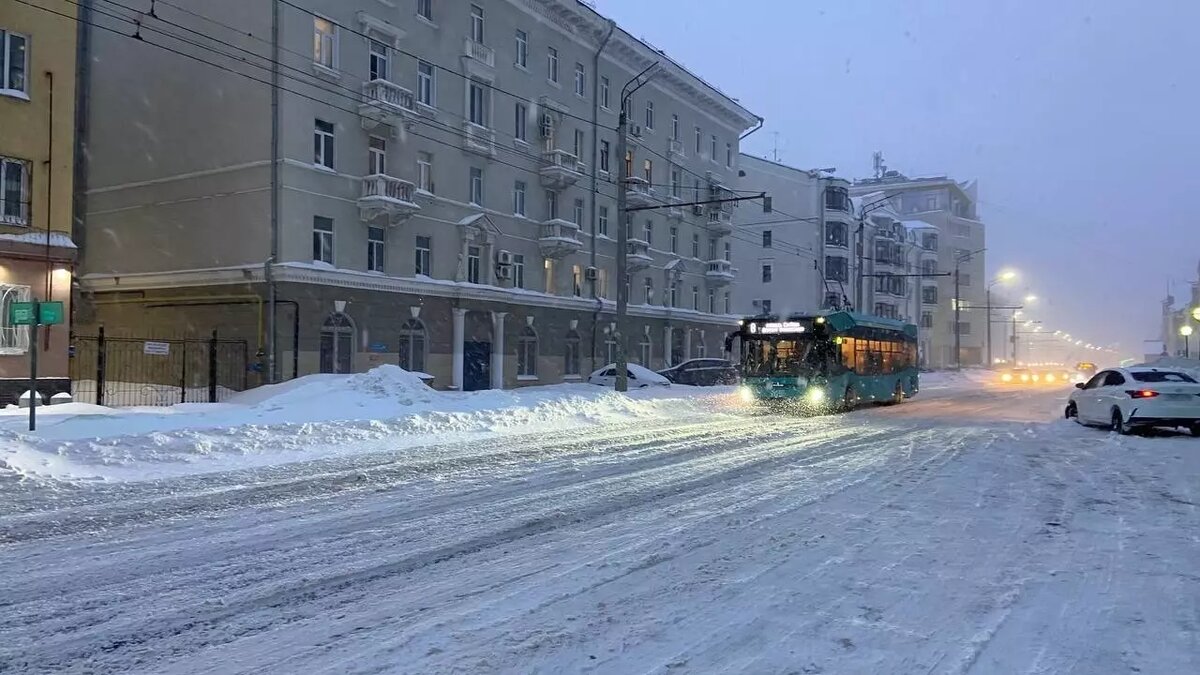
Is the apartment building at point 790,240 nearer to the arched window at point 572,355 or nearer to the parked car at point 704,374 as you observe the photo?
the parked car at point 704,374

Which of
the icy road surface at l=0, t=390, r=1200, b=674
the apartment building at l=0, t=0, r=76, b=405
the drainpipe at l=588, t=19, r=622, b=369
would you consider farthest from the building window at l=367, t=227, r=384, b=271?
the icy road surface at l=0, t=390, r=1200, b=674

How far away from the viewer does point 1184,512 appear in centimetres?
922

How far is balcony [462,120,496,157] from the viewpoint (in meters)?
32.5

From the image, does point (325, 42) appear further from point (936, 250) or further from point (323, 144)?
point (936, 250)

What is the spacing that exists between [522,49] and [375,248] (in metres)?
11.8

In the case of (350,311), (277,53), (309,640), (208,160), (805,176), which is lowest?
(309,640)

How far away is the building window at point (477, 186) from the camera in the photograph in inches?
1316

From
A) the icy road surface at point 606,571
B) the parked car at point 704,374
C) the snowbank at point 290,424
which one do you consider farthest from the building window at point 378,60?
the icy road surface at point 606,571

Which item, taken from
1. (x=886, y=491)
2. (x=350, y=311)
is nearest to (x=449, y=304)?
(x=350, y=311)

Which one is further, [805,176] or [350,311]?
[805,176]

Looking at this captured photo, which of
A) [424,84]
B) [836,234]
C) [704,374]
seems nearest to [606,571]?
[424,84]

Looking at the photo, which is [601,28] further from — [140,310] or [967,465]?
[967,465]

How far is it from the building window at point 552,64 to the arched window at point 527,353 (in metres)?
10.8

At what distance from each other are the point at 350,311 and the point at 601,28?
1883cm
